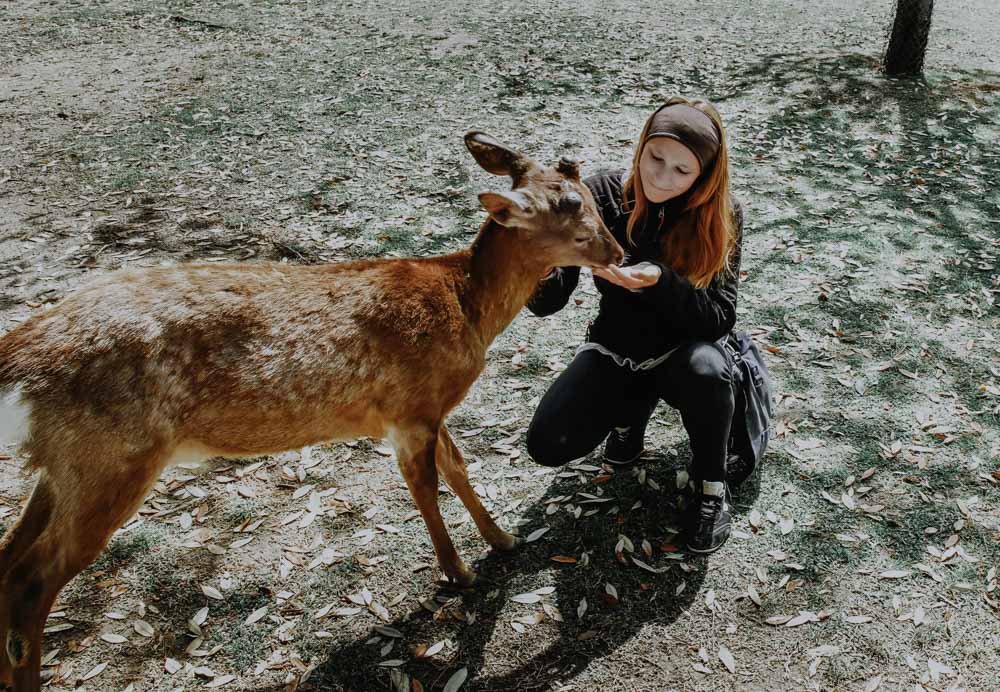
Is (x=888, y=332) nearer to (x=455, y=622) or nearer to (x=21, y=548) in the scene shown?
(x=455, y=622)

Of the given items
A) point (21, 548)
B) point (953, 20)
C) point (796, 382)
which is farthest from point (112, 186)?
point (953, 20)

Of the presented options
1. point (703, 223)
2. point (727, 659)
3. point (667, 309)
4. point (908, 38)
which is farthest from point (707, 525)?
point (908, 38)

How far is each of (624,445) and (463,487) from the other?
3.41ft

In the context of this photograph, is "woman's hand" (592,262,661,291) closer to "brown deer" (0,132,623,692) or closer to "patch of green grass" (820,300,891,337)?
"brown deer" (0,132,623,692)

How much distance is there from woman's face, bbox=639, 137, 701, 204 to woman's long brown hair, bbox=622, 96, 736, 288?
0.08 metres

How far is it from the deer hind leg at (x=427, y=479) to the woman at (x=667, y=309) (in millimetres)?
646

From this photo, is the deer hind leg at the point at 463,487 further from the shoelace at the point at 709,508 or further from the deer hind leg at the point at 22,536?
the deer hind leg at the point at 22,536

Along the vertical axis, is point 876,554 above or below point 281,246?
below

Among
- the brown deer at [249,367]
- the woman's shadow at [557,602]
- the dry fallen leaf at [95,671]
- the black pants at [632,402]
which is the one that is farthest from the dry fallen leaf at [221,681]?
the black pants at [632,402]

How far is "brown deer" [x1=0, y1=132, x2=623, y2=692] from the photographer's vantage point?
2.64 metres

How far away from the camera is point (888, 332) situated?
5.25 m

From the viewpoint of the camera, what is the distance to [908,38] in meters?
9.50

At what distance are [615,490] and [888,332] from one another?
2.50 metres

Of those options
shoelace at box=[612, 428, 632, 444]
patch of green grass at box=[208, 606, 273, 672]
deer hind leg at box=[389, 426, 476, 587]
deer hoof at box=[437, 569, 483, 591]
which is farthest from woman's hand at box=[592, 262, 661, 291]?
patch of green grass at box=[208, 606, 273, 672]
